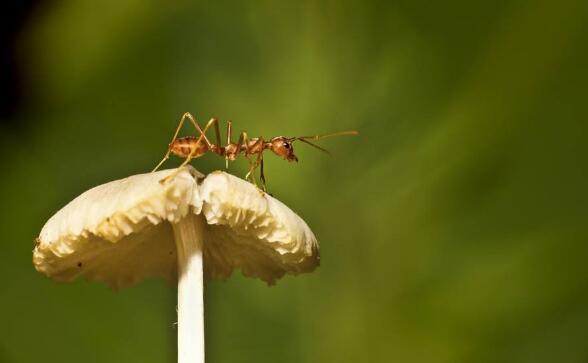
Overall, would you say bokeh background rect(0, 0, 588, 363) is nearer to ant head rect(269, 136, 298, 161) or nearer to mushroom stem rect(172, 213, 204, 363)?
ant head rect(269, 136, 298, 161)

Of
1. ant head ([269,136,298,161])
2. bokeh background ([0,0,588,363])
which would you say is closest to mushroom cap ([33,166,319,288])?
ant head ([269,136,298,161])

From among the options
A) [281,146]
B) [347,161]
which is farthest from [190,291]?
[347,161]

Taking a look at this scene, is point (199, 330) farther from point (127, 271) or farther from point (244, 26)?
point (244, 26)

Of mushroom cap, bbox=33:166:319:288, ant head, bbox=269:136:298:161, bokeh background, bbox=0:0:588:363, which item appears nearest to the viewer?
mushroom cap, bbox=33:166:319:288

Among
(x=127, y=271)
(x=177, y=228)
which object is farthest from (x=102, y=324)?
(x=177, y=228)

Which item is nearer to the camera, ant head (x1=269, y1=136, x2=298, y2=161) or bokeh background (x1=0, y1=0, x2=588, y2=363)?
ant head (x1=269, y1=136, x2=298, y2=161)
